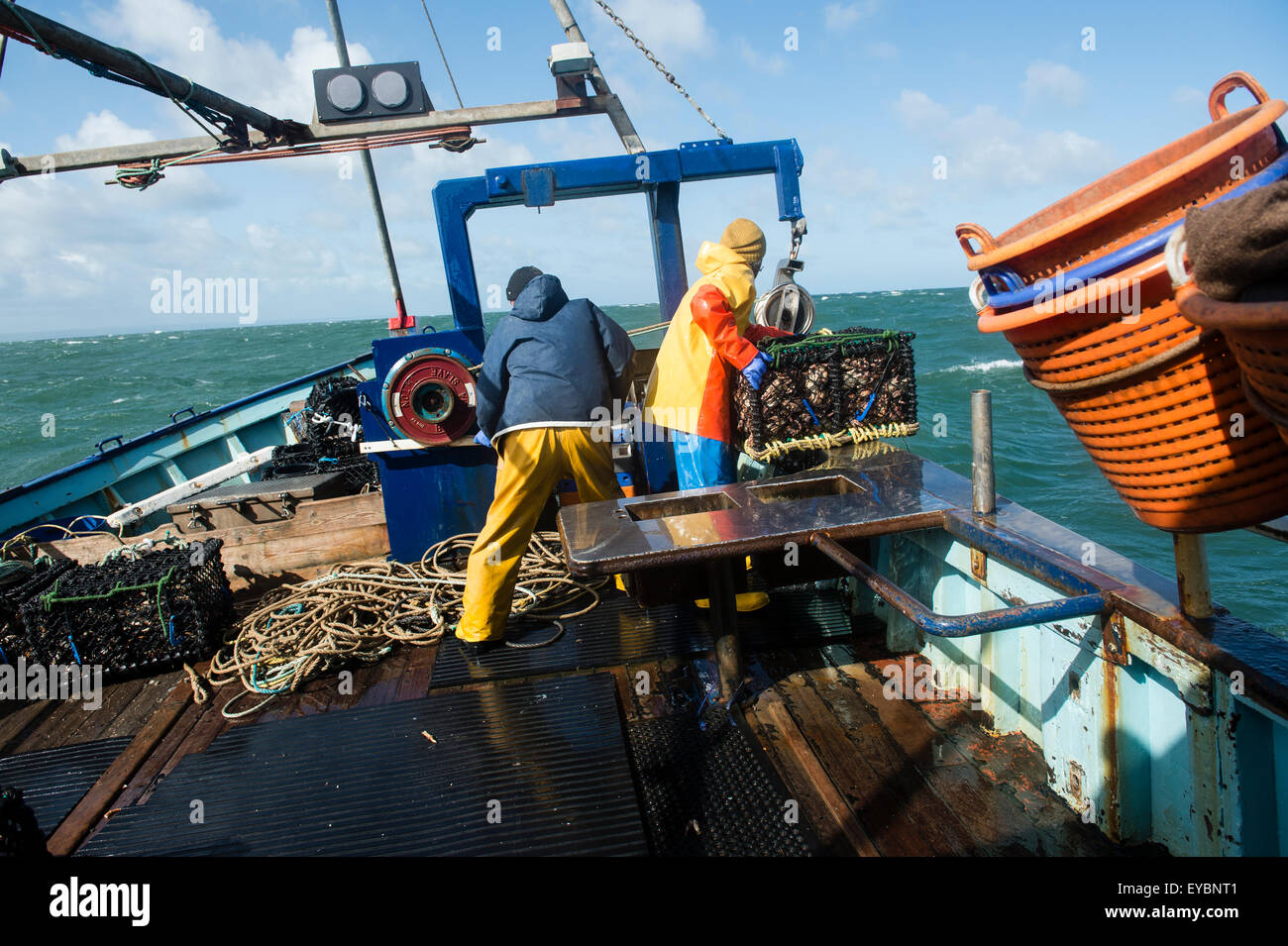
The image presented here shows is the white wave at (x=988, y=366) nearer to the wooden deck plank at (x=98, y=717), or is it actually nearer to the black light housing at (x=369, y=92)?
the black light housing at (x=369, y=92)

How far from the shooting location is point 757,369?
11.3ft

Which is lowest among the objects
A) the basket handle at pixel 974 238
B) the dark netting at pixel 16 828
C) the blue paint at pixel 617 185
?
the dark netting at pixel 16 828

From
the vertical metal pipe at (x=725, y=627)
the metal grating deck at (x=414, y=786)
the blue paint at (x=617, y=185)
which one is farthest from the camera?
the blue paint at (x=617, y=185)

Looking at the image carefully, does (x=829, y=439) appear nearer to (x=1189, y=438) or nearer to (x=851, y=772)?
(x=851, y=772)

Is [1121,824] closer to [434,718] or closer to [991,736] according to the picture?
[991,736]

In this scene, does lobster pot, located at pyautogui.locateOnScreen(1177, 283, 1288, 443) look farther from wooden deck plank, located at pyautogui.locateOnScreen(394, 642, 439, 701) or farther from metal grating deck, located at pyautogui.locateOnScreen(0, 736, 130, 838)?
metal grating deck, located at pyautogui.locateOnScreen(0, 736, 130, 838)

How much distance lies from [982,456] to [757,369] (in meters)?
1.11

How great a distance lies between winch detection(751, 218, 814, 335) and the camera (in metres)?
4.58

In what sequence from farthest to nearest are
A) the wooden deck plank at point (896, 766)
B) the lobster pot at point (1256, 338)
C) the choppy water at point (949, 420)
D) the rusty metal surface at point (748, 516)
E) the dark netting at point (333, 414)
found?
1. the choppy water at point (949, 420)
2. the dark netting at point (333, 414)
3. the rusty metal surface at point (748, 516)
4. the wooden deck plank at point (896, 766)
5. the lobster pot at point (1256, 338)

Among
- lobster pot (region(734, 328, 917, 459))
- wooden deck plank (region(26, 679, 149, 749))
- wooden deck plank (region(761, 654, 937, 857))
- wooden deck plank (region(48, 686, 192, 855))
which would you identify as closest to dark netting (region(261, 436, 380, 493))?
wooden deck plank (region(26, 679, 149, 749))

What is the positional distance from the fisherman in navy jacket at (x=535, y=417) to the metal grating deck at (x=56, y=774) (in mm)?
1580

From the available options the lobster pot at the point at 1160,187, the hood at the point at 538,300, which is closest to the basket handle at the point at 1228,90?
the lobster pot at the point at 1160,187

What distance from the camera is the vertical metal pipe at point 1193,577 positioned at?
1813mm
